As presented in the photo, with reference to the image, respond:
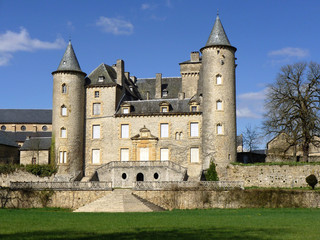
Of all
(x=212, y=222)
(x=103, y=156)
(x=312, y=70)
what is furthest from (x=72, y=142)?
(x=212, y=222)

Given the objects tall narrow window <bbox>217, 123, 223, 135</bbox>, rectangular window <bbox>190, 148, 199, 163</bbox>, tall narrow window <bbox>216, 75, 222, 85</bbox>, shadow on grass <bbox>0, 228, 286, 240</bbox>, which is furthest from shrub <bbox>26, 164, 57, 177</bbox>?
shadow on grass <bbox>0, 228, 286, 240</bbox>

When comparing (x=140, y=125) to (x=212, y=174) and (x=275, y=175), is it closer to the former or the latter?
(x=212, y=174)

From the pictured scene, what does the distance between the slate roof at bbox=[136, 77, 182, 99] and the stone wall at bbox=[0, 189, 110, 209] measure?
17.4 metres

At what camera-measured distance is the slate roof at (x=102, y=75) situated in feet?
149

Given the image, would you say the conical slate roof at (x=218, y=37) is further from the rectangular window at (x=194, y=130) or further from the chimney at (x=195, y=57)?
the chimney at (x=195, y=57)

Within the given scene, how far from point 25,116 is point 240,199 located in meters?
38.8

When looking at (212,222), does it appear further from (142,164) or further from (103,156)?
(103,156)

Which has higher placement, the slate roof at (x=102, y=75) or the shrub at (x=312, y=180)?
the slate roof at (x=102, y=75)

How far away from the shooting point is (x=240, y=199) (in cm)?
3316

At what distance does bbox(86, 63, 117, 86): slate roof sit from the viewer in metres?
45.6

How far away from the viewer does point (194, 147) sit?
1688 inches

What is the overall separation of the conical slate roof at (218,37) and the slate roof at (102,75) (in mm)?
10011

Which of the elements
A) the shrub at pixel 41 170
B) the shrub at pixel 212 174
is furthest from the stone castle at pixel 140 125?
the shrub at pixel 41 170

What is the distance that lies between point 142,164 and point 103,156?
523 cm
